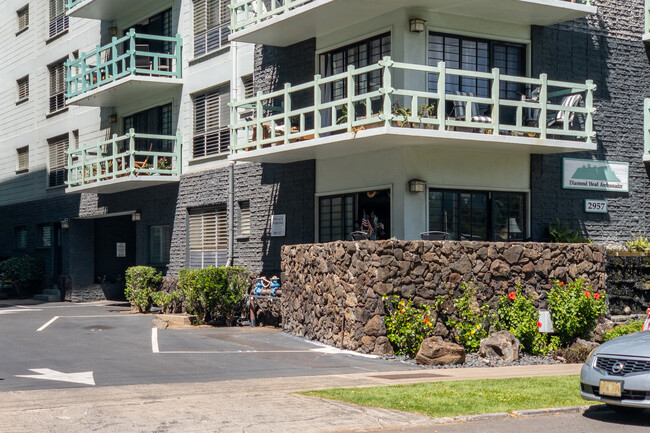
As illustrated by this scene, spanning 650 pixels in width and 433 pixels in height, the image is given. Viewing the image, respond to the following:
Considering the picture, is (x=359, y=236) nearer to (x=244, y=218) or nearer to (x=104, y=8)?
(x=244, y=218)

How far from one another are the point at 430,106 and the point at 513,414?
872 centimetres

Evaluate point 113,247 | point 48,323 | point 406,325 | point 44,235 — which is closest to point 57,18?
point 44,235

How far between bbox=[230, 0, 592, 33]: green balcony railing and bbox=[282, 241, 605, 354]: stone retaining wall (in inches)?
231

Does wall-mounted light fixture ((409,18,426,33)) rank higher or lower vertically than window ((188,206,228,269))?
higher

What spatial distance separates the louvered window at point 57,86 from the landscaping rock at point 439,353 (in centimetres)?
2320

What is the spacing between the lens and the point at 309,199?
2189 centimetres

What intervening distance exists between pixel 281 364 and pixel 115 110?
18.0 m

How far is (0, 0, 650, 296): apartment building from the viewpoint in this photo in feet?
62.6

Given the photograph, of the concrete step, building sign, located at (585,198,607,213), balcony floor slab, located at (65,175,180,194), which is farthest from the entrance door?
building sign, located at (585,198,607,213)

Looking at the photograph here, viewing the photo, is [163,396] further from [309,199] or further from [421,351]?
[309,199]

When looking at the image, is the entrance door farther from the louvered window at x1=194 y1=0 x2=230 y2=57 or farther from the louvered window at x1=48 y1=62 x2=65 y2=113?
the louvered window at x1=194 y1=0 x2=230 y2=57

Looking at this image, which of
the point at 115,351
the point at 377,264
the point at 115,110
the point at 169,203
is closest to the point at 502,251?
the point at 377,264

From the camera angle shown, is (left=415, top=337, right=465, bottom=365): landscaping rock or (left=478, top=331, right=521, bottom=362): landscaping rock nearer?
(left=415, top=337, right=465, bottom=365): landscaping rock

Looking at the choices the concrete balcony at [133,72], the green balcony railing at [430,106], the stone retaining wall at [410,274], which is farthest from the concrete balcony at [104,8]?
the stone retaining wall at [410,274]
